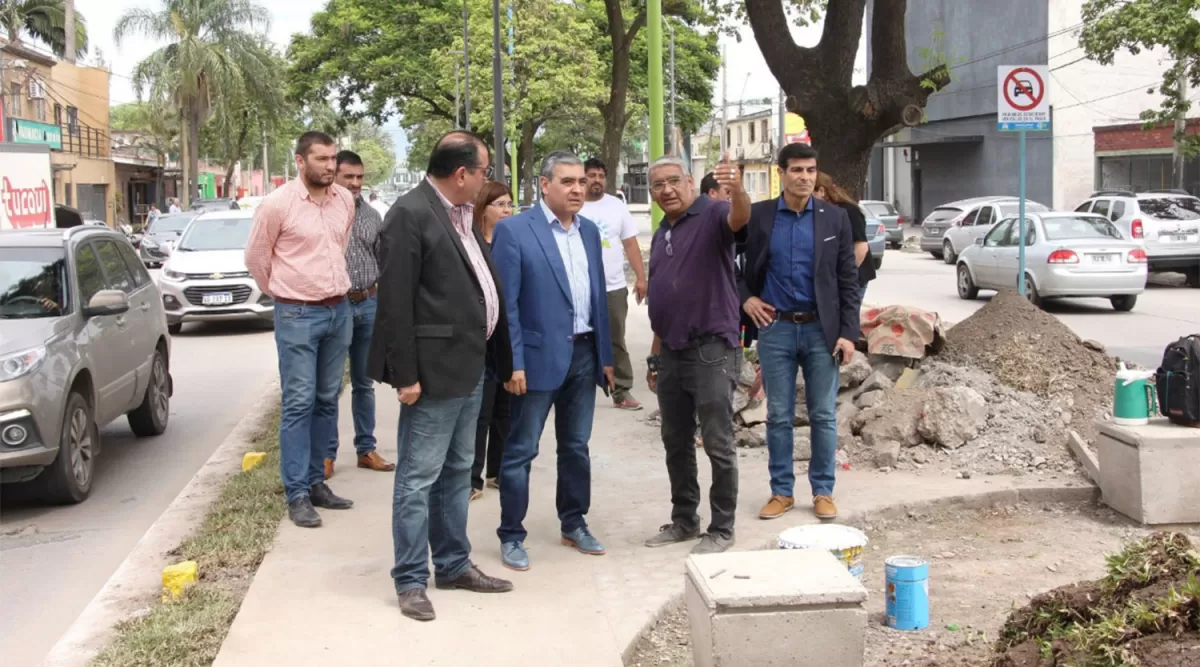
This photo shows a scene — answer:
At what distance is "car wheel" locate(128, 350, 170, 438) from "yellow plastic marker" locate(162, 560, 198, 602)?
14.1 ft

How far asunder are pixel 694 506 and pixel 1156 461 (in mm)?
2470

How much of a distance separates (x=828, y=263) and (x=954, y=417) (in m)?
2.00

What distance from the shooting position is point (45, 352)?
7.38m

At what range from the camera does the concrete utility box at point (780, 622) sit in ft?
13.7

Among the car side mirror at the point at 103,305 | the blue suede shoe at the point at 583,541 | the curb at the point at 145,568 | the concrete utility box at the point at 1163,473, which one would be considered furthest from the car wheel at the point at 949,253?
the blue suede shoe at the point at 583,541

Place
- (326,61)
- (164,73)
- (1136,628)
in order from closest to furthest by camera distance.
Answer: (1136,628), (326,61), (164,73)

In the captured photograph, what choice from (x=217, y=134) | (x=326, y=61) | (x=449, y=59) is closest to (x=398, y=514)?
(x=449, y=59)

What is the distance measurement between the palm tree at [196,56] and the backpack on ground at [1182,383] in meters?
49.8

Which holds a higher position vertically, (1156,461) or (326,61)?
(326,61)

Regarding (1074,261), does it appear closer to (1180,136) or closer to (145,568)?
(1180,136)

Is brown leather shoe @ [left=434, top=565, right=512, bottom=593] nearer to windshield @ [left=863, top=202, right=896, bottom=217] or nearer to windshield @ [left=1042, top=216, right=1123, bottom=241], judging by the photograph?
windshield @ [left=1042, top=216, right=1123, bottom=241]

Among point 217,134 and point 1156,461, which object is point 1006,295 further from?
point 217,134

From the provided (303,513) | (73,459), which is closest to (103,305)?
(73,459)

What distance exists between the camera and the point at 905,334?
898cm
